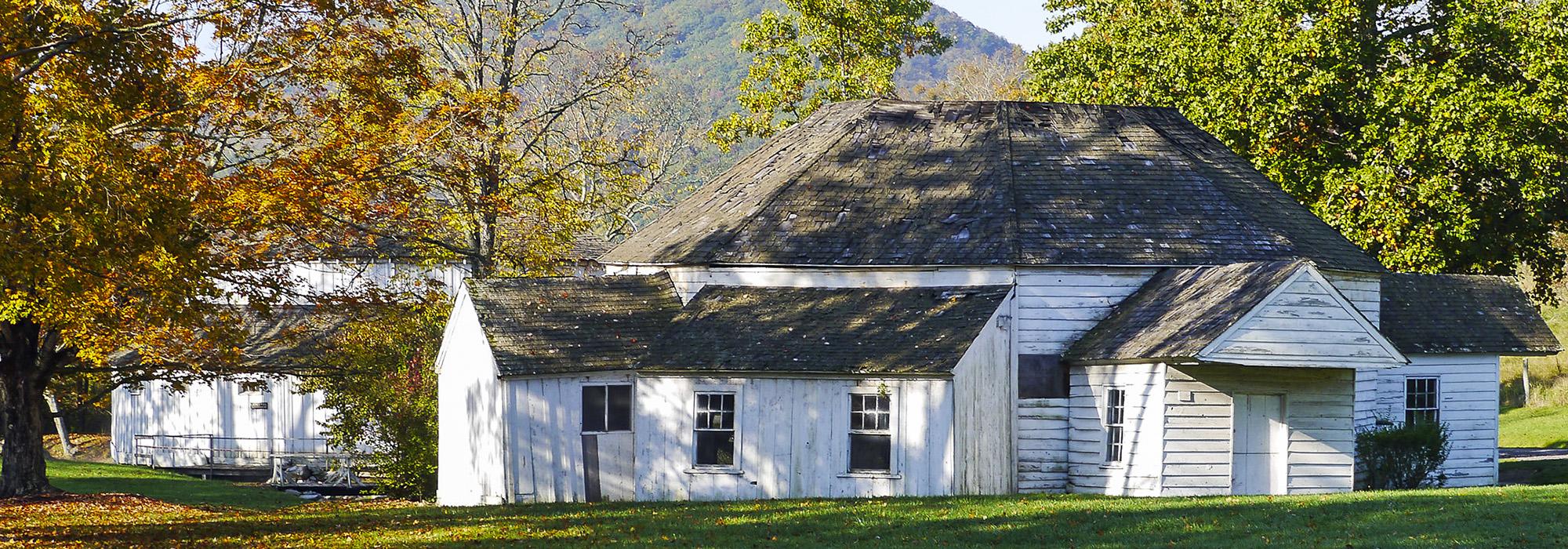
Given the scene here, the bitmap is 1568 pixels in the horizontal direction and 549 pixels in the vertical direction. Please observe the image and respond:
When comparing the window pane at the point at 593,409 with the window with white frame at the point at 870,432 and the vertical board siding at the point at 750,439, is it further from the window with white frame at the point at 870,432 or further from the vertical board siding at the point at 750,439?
the window with white frame at the point at 870,432

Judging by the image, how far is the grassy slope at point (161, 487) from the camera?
3004cm

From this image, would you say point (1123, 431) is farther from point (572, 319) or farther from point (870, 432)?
point (572, 319)

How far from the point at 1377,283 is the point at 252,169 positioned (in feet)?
63.5

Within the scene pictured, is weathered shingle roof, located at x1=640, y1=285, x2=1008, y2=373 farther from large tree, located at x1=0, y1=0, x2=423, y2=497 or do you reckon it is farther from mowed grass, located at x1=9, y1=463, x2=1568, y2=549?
large tree, located at x1=0, y1=0, x2=423, y2=497

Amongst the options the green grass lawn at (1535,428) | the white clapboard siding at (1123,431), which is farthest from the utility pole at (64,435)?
the green grass lawn at (1535,428)

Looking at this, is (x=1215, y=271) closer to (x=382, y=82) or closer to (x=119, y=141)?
(x=382, y=82)

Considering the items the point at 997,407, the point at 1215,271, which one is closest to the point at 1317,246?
the point at 1215,271

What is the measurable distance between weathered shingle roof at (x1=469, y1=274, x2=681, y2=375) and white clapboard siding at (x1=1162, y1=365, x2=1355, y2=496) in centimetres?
846

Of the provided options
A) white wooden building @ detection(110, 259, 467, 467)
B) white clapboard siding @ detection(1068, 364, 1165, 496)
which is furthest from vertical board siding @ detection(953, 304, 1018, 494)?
white wooden building @ detection(110, 259, 467, 467)

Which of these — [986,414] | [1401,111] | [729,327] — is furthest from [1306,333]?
[1401,111]

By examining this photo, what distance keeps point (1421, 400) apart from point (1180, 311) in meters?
7.47

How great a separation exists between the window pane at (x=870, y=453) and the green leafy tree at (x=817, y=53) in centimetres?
2257

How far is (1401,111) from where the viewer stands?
3259cm

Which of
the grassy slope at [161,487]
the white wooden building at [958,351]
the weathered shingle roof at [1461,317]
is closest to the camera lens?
the white wooden building at [958,351]
